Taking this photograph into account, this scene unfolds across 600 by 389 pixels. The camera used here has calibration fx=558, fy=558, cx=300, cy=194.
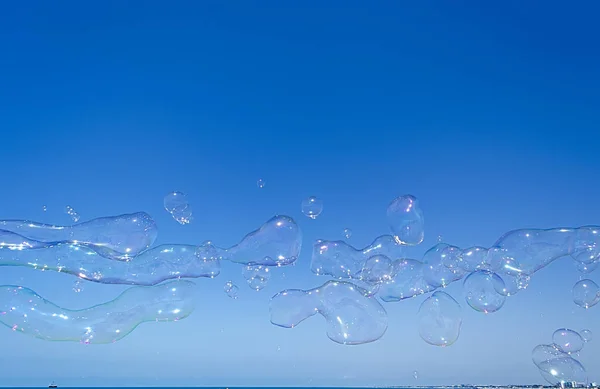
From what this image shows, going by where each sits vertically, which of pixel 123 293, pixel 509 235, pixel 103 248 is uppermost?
pixel 509 235

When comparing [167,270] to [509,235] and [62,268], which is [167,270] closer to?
[62,268]

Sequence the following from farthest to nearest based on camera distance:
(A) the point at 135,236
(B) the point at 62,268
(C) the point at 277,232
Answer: (C) the point at 277,232 < (A) the point at 135,236 < (B) the point at 62,268

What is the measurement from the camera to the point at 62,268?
8.83 metres

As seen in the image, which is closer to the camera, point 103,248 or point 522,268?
point 103,248

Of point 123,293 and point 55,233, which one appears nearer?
point 55,233

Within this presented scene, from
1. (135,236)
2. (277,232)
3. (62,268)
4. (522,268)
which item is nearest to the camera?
(62,268)

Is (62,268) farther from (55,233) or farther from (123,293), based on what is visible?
(123,293)

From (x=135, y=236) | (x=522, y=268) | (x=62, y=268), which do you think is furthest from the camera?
A: (x=522, y=268)

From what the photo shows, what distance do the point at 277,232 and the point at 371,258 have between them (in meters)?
2.51

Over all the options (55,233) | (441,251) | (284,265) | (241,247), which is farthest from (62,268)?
(441,251)

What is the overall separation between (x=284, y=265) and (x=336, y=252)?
1713mm

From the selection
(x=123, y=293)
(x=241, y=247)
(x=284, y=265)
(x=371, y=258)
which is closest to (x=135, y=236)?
(x=123, y=293)

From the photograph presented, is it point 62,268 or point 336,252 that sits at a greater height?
point 336,252

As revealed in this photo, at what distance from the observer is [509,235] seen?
11.5 metres
